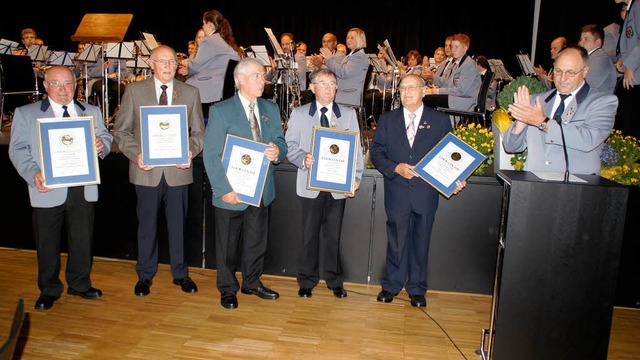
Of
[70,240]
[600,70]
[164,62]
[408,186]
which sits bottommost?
[70,240]

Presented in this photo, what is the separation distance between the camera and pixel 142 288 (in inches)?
160

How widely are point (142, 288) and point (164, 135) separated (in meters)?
1.26

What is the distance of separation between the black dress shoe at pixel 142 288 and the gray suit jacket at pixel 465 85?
14.4 feet

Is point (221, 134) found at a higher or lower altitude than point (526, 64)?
lower

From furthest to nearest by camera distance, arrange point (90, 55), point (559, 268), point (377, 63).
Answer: point (377, 63)
point (90, 55)
point (559, 268)

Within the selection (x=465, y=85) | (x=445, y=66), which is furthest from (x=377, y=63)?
(x=465, y=85)

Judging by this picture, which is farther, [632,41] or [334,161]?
[632,41]

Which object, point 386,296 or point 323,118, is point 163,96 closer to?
point 323,118

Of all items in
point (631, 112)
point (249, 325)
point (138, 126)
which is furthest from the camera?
point (631, 112)

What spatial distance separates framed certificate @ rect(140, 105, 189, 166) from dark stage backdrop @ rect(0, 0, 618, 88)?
9.53 metres

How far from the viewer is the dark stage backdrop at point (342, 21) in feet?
43.1

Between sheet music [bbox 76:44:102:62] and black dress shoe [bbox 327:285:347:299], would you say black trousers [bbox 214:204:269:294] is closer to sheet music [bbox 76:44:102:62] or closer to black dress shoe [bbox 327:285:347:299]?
black dress shoe [bbox 327:285:347:299]

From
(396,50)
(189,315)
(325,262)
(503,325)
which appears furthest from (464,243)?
(396,50)

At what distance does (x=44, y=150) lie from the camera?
3547mm
